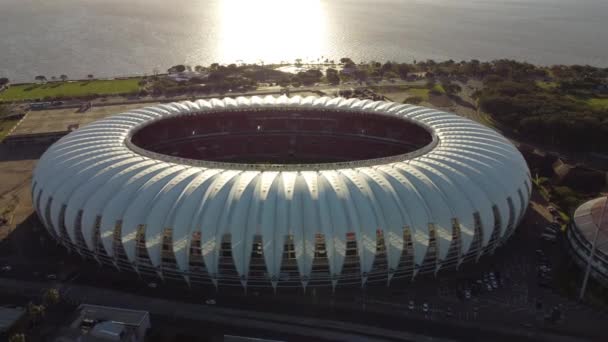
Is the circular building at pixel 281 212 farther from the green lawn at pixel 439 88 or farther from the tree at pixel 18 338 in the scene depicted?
the green lawn at pixel 439 88

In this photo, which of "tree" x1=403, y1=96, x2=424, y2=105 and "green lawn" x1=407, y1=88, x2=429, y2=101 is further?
"green lawn" x1=407, y1=88, x2=429, y2=101

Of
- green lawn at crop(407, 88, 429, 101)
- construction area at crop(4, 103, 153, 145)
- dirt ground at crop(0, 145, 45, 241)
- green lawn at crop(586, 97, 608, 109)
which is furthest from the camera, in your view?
green lawn at crop(407, 88, 429, 101)

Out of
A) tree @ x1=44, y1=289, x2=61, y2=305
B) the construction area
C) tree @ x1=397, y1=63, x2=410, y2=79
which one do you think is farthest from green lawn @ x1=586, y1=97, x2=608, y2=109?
tree @ x1=44, y1=289, x2=61, y2=305

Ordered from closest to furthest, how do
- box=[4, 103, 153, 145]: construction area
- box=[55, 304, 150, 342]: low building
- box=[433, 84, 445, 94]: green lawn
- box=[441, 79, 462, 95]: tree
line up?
box=[55, 304, 150, 342]: low building
box=[4, 103, 153, 145]: construction area
box=[441, 79, 462, 95]: tree
box=[433, 84, 445, 94]: green lawn

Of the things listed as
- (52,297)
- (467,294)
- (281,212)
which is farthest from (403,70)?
(52,297)

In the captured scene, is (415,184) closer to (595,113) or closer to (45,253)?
(45,253)

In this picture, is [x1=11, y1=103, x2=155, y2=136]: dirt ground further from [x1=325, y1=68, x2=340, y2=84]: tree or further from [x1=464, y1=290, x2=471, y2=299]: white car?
[x1=464, y1=290, x2=471, y2=299]: white car

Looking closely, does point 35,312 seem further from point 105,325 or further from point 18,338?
point 105,325
